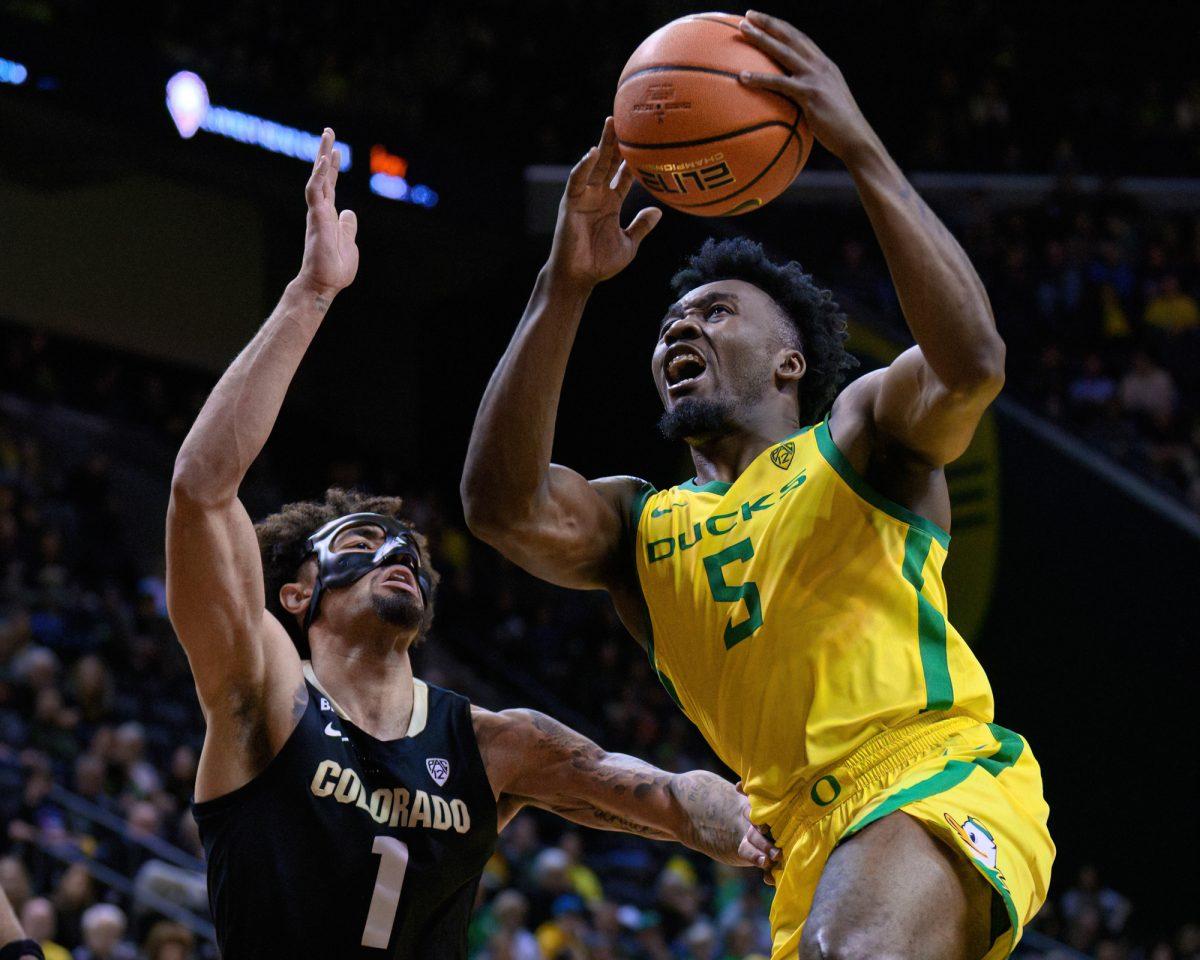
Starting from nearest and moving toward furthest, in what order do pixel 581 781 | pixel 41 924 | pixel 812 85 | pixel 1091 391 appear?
pixel 812 85, pixel 581 781, pixel 41 924, pixel 1091 391

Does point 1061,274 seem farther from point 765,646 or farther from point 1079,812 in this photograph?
point 765,646

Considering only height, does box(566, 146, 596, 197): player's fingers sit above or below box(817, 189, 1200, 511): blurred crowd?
above

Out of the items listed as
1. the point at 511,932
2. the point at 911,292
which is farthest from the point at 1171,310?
the point at 911,292

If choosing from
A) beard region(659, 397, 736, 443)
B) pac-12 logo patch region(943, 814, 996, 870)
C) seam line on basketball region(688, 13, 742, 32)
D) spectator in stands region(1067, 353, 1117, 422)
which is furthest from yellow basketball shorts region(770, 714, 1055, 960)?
spectator in stands region(1067, 353, 1117, 422)

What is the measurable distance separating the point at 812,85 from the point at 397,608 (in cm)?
187

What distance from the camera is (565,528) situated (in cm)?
400

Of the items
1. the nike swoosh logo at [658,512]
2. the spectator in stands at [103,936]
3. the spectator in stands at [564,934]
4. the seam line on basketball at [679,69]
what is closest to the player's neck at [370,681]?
the nike swoosh logo at [658,512]

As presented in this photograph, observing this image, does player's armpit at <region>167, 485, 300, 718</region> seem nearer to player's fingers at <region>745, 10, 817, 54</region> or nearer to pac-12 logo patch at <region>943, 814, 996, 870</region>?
player's fingers at <region>745, 10, 817, 54</region>

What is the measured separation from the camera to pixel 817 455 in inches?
145

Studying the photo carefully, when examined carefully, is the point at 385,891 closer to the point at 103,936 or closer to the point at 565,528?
the point at 565,528

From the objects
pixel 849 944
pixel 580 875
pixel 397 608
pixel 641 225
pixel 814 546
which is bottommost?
pixel 580 875

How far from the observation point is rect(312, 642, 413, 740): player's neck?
446cm

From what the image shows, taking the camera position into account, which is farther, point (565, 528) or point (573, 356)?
point (573, 356)

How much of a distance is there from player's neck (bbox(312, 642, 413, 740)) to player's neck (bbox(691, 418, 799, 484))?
1135 mm
